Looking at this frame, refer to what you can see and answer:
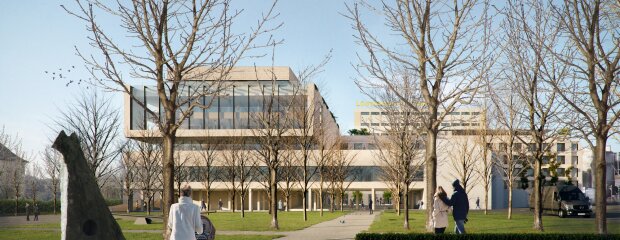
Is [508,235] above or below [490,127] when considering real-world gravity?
below

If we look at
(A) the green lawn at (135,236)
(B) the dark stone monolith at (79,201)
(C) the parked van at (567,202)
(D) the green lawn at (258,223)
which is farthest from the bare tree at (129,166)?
(B) the dark stone monolith at (79,201)

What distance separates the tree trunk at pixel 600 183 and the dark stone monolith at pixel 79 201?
1204 cm

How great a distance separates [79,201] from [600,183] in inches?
497

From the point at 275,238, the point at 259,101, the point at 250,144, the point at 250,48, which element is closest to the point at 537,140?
the point at 275,238

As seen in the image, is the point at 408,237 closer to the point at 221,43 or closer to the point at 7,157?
the point at 221,43

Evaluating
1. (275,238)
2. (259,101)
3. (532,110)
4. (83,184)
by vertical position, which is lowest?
(275,238)

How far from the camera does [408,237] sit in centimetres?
1355

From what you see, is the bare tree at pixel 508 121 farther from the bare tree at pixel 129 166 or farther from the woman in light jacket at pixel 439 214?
the bare tree at pixel 129 166

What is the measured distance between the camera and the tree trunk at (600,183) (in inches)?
613

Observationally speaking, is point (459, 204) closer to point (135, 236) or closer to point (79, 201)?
point (79, 201)

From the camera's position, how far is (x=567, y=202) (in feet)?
126

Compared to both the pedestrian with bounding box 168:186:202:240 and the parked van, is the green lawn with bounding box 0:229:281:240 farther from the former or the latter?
the parked van

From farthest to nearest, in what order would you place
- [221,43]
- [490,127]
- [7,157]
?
[7,157], [490,127], [221,43]

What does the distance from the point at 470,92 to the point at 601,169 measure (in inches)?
159
